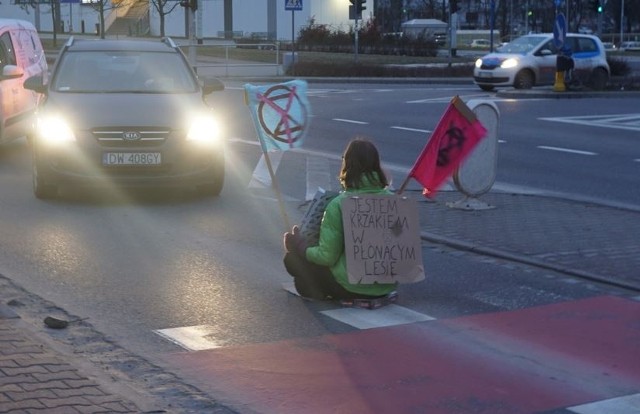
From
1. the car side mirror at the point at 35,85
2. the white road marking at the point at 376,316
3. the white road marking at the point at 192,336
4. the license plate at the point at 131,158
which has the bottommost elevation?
the white road marking at the point at 376,316

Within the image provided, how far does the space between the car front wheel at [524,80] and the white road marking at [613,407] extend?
27.7 m

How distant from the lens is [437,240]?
10117 mm

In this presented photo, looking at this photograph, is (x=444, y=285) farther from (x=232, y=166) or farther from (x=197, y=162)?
(x=232, y=166)

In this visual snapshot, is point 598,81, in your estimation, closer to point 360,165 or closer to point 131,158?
point 131,158

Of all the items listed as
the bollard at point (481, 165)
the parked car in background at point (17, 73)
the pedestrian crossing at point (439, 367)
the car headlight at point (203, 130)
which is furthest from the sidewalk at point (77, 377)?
the parked car in background at point (17, 73)

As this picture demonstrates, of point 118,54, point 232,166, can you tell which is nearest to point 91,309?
point 118,54

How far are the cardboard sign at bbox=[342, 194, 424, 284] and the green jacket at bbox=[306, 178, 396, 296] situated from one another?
0.19ft

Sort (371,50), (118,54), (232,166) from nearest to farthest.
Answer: (118,54) → (232,166) → (371,50)

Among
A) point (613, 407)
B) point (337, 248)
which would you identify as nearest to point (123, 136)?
point (337, 248)

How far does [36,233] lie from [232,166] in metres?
5.40

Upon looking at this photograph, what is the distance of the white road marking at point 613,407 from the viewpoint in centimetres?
564

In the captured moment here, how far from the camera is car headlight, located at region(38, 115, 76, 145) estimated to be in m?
11.5

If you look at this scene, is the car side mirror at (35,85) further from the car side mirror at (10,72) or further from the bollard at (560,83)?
the bollard at (560,83)

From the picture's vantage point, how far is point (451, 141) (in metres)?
8.57
